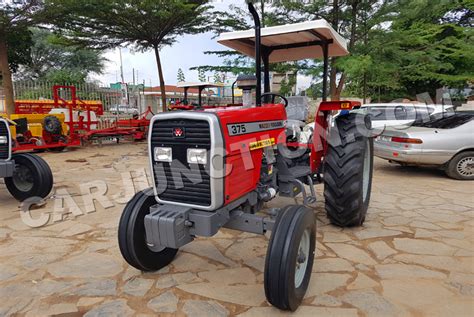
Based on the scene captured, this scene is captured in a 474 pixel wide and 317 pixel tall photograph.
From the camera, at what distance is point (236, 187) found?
2.71 m

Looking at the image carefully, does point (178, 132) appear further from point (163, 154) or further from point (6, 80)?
point (6, 80)

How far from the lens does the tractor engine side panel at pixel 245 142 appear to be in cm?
256

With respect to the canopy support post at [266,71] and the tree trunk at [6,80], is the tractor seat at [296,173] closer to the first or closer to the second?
the canopy support post at [266,71]

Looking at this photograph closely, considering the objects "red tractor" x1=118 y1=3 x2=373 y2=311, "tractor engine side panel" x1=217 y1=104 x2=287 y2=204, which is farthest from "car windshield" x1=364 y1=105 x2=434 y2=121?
"tractor engine side panel" x1=217 y1=104 x2=287 y2=204

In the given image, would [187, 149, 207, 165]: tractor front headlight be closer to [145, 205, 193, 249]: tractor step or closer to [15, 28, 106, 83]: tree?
[145, 205, 193, 249]: tractor step

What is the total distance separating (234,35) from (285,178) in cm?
165

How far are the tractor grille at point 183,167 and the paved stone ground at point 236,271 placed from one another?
796 millimetres

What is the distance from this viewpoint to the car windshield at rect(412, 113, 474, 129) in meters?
6.76

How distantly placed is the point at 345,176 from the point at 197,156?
75.4 inches

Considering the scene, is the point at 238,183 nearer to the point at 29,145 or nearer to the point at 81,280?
the point at 81,280

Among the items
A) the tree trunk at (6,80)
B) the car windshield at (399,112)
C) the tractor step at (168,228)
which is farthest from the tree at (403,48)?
the tree trunk at (6,80)

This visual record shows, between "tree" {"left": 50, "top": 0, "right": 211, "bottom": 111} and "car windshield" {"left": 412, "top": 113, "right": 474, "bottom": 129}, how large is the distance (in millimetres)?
8884

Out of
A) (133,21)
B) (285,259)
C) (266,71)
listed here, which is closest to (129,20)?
(133,21)

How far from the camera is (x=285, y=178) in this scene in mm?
3658
